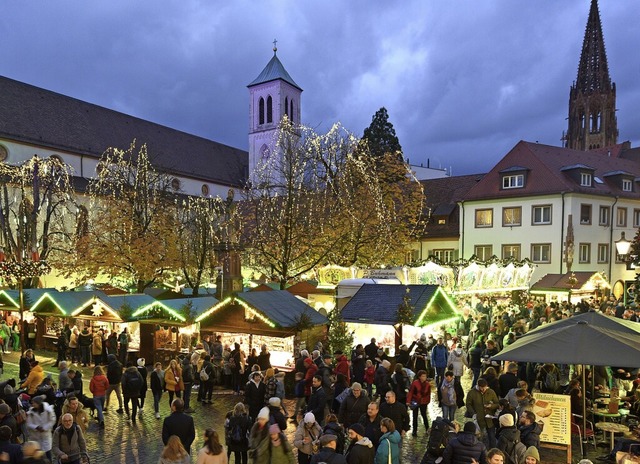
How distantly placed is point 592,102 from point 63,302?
67.5 m

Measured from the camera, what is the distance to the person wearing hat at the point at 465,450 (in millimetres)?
6777

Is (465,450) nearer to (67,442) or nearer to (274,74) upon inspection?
(67,442)

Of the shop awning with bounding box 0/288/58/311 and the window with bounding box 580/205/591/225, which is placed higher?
the window with bounding box 580/205/591/225

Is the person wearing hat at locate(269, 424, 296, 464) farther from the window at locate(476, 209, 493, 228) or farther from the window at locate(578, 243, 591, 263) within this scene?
the window at locate(476, 209, 493, 228)

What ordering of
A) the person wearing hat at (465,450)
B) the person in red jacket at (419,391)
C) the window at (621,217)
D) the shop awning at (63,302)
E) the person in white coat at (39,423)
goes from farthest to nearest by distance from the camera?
the window at (621,217) → the shop awning at (63,302) → the person in red jacket at (419,391) → the person in white coat at (39,423) → the person wearing hat at (465,450)

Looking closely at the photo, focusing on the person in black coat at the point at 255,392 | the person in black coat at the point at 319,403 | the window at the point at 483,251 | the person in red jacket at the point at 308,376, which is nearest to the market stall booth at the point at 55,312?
the person in red jacket at the point at 308,376

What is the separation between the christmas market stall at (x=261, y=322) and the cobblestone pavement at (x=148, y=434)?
1.87 metres

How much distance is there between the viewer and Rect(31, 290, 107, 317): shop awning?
19.7m

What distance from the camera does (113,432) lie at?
11.5 metres

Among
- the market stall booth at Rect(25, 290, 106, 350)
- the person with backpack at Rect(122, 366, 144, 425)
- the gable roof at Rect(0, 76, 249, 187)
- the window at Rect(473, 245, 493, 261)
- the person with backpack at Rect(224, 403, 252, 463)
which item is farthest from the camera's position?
the gable roof at Rect(0, 76, 249, 187)

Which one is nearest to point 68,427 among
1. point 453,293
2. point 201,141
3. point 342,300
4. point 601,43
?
point 342,300

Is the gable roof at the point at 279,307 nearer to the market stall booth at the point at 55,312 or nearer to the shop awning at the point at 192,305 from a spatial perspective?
the shop awning at the point at 192,305

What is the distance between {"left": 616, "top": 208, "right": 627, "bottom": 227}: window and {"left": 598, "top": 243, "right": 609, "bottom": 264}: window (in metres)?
2.17

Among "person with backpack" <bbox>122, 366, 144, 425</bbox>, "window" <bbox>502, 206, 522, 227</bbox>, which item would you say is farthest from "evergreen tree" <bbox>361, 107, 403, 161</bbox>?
"person with backpack" <bbox>122, 366, 144, 425</bbox>
